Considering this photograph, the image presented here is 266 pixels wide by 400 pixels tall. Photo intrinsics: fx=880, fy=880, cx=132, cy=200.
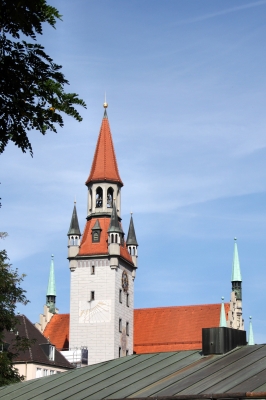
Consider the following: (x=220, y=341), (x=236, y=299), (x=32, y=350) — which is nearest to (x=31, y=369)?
(x=32, y=350)

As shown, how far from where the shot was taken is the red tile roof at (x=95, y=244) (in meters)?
89.0

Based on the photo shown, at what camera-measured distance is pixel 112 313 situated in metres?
86.8

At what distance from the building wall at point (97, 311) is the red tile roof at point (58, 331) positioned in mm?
5064

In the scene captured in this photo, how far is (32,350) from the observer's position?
72.5 m

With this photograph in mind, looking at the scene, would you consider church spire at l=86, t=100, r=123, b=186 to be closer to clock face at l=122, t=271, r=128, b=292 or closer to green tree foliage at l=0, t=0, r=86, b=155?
clock face at l=122, t=271, r=128, b=292

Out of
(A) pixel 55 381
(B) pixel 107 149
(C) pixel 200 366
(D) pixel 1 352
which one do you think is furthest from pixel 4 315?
(B) pixel 107 149

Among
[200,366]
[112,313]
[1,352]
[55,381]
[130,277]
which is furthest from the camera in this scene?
[130,277]

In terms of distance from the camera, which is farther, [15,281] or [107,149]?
[107,149]

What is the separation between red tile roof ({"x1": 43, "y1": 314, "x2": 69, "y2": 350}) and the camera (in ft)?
305

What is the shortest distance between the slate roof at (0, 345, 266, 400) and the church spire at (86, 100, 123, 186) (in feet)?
220

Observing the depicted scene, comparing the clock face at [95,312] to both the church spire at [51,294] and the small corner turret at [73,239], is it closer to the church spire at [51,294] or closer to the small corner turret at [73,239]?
the small corner turret at [73,239]

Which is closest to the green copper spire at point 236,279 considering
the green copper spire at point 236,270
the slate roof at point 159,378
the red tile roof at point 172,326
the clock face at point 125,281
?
the green copper spire at point 236,270

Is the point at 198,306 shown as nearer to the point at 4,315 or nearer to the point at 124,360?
the point at 4,315

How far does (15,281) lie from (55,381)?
18814 mm
